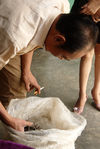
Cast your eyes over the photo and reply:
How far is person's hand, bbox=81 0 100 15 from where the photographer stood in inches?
46.6

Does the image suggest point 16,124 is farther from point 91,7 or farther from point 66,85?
point 66,85

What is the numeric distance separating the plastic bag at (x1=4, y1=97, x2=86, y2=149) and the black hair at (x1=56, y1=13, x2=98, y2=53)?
15.1 inches

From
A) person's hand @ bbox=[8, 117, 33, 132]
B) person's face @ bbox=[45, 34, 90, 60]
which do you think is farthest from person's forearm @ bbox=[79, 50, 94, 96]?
person's hand @ bbox=[8, 117, 33, 132]

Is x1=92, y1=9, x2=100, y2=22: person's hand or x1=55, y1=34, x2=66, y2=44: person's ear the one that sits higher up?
x1=55, y1=34, x2=66, y2=44: person's ear

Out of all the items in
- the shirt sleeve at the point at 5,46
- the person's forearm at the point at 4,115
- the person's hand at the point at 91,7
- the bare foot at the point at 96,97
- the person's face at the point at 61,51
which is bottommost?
the bare foot at the point at 96,97

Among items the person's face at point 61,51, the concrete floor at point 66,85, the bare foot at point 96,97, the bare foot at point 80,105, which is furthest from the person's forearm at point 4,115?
the bare foot at point 96,97

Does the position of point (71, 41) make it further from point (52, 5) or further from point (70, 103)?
point (70, 103)

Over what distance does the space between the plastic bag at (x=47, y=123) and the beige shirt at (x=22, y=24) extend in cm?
34

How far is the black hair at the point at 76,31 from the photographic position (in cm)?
84

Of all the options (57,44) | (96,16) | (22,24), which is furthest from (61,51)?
(96,16)

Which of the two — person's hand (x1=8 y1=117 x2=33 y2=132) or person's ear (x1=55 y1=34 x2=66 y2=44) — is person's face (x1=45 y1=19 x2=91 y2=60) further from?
person's hand (x1=8 y1=117 x2=33 y2=132)

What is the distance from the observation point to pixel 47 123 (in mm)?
1220

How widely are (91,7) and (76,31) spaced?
0.42m

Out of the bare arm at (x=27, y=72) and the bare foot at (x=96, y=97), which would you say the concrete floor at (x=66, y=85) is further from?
the bare arm at (x=27, y=72)
